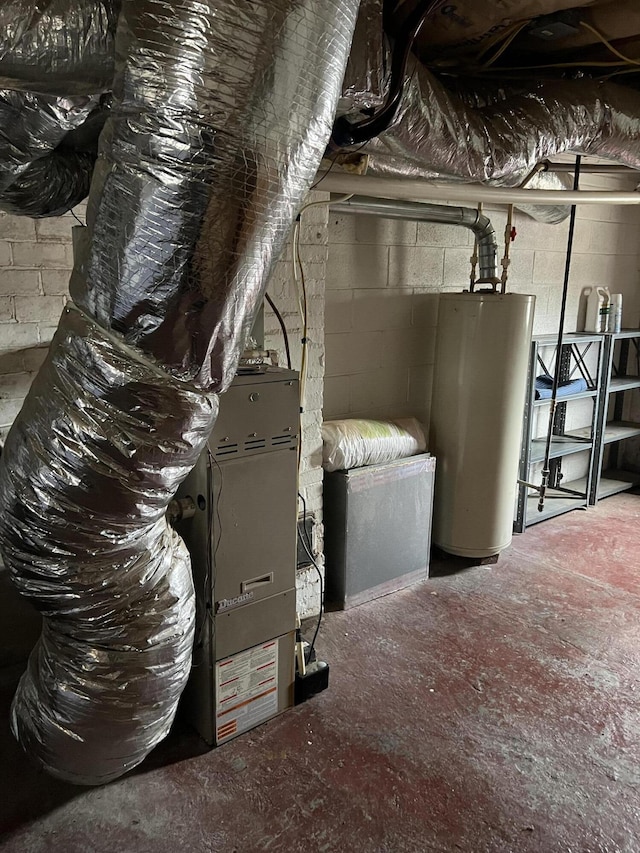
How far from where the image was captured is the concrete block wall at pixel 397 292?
3.01 m

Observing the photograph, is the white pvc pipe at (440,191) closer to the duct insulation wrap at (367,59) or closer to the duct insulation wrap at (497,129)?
the duct insulation wrap at (497,129)

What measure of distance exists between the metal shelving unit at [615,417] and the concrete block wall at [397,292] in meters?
0.56

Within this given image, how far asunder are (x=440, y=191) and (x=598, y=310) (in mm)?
2563

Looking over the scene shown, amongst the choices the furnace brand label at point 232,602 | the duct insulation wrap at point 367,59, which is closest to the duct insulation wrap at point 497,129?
the duct insulation wrap at point 367,59

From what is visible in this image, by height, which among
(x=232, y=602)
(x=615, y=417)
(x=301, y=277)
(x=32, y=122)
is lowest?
(x=232, y=602)

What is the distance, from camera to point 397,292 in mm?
3221

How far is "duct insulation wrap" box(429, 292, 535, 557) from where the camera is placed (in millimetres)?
3045

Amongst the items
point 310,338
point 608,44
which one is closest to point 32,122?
point 310,338

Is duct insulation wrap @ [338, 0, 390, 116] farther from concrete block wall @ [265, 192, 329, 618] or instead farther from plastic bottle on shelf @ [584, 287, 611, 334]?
plastic bottle on shelf @ [584, 287, 611, 334]

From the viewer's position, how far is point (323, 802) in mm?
1776

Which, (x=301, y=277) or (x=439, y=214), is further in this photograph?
(x=439, y=214)

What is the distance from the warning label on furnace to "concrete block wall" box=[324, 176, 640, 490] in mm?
1308

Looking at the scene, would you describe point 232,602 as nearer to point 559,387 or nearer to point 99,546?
point 99,546

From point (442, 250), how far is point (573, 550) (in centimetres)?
180
